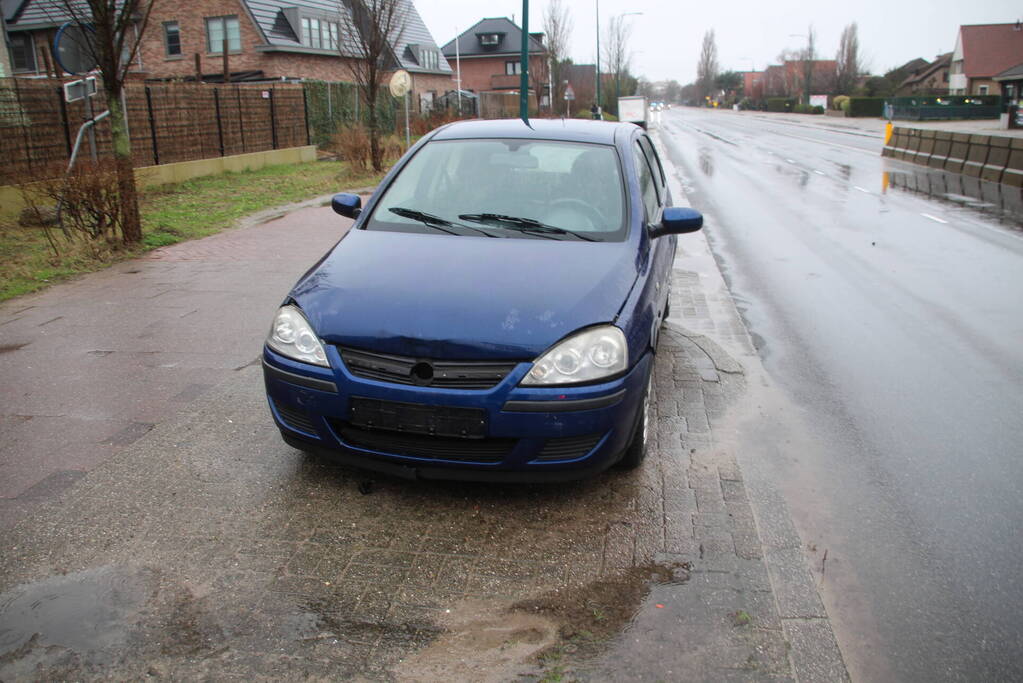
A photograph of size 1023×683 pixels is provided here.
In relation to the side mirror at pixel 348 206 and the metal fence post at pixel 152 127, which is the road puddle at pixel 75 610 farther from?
the metal fence post at pixel 152 127

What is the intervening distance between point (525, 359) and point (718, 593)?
3.92ft

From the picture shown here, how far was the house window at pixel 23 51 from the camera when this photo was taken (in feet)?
130

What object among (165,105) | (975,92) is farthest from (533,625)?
(975,92)

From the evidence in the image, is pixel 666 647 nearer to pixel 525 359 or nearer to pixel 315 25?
pixel 525 359

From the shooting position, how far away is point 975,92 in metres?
75.9

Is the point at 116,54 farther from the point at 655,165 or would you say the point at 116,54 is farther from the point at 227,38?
the point at 227,38

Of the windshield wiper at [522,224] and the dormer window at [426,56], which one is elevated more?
the dormer window at [426,56]

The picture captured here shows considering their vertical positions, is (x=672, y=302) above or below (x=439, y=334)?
below

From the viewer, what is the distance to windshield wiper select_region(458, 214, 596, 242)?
454 centimetres

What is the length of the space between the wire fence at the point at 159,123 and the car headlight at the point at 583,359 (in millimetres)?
8274

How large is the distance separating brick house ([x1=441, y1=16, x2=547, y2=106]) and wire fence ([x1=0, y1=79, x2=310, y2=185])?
51.8m

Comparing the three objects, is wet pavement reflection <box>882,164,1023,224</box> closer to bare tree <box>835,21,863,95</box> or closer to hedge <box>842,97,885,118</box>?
hedge <box>842,97,885,118</box>

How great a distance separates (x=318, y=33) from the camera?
41.1 m

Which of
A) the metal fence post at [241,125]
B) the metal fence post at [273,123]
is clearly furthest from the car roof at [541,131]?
the metal fence post at [273,123]
